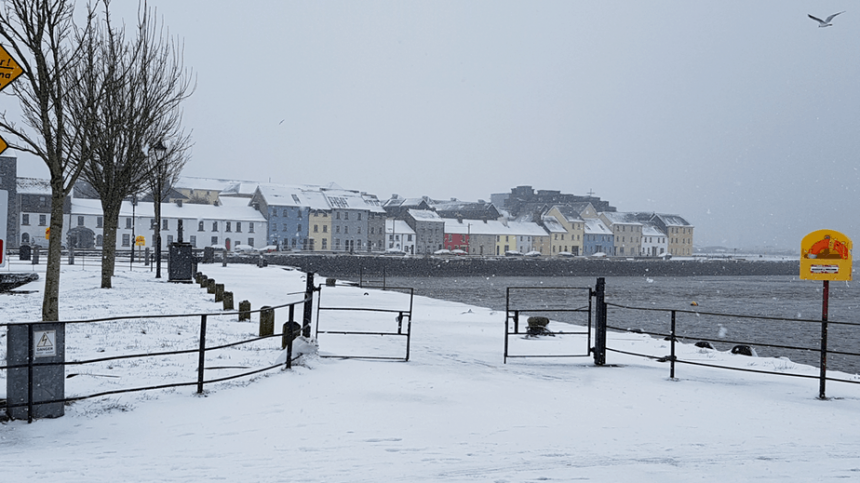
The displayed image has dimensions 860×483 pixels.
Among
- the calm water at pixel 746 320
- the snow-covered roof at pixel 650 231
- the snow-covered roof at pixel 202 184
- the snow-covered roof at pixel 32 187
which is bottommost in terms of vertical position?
the calm water at pixel 746 320

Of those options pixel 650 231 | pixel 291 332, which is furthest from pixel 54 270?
pixel 650 231

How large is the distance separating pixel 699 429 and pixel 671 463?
1.46 m

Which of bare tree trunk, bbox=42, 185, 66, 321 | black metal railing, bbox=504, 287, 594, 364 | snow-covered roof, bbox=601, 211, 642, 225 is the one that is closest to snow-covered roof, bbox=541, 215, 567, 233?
snow-covered roof, bbox=601, 211, 642, 225

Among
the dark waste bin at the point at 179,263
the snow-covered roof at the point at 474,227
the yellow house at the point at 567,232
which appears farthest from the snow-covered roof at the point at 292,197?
the dark waste bin at the point at 179,263

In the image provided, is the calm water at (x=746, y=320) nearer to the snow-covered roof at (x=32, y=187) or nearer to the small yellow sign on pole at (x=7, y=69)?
the small yellow sign on pole at (x=7, y=69)

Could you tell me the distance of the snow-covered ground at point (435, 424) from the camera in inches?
235

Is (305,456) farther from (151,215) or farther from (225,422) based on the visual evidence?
(151,215)

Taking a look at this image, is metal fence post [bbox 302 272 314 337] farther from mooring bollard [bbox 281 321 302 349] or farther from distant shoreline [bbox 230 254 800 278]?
distant shoreline [bbox 230 254 800 278]

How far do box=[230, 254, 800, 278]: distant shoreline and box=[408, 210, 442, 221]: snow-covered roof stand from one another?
802 inches

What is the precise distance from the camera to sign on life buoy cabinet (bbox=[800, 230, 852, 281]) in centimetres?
949

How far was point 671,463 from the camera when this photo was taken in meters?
6.28

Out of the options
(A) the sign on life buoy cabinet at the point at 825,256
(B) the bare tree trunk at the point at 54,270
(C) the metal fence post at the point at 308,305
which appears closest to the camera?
(A) the sign on life buoy cabinet at the point at 825,256

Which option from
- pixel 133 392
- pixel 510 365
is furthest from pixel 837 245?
pixel 133 392

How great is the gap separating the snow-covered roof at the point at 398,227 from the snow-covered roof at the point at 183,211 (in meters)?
22.4
